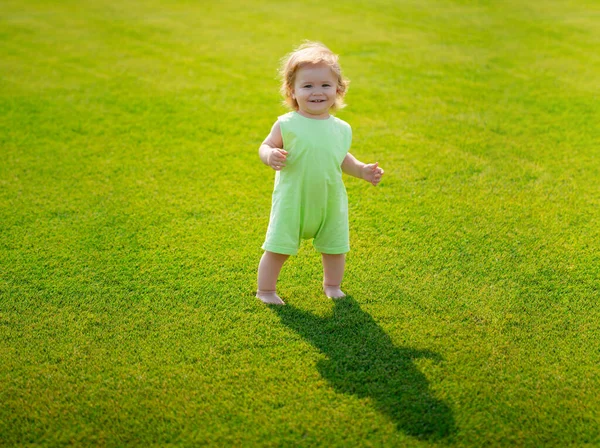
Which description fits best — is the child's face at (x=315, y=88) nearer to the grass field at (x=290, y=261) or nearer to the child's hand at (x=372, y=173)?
the child's hand at (x=372, y=173)

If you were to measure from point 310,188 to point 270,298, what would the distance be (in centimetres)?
71

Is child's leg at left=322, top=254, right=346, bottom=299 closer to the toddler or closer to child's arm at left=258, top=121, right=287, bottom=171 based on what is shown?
the toddler

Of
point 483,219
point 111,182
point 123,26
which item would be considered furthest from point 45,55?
point 483,219

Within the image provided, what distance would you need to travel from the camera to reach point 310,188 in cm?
358

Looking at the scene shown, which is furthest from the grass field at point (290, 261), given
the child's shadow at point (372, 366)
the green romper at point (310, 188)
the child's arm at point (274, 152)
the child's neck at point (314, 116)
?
the child's neck at point (314, 116)

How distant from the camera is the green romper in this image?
11.6 ft

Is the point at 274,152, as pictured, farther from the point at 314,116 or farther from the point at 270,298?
the point at 270,298

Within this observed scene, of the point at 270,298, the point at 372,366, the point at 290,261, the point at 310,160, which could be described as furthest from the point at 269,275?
the point at 372,366

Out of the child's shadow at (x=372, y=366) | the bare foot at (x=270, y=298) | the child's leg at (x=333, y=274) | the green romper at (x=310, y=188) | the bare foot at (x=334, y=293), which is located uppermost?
the green romper at (x=310, y=188)

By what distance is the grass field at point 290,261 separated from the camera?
3053 mm

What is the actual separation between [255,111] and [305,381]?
406 centimetres

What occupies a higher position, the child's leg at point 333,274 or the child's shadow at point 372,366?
the child's leg at point 333,274

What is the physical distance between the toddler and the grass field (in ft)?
1.47

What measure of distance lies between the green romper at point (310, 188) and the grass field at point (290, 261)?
43 centimetres
